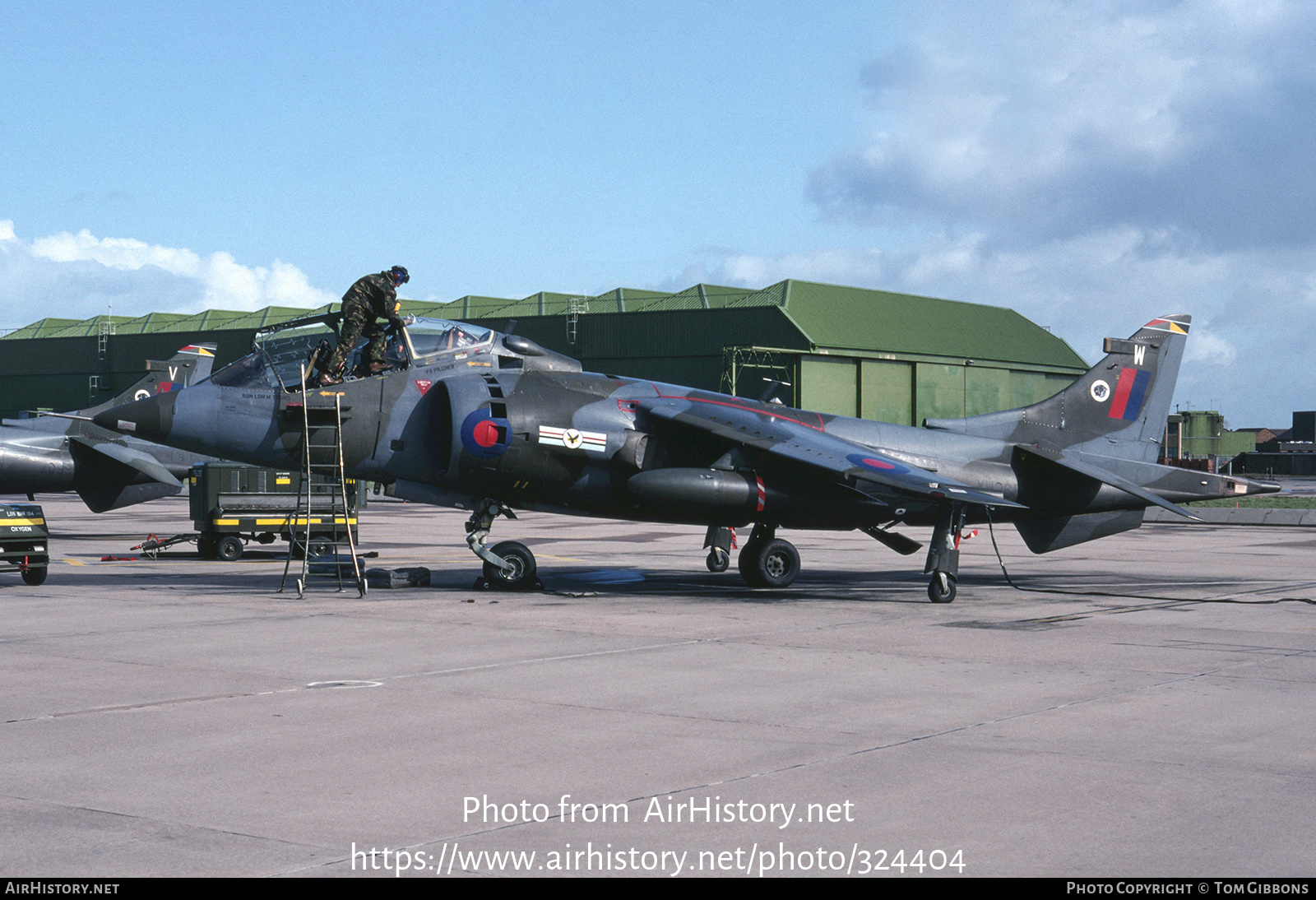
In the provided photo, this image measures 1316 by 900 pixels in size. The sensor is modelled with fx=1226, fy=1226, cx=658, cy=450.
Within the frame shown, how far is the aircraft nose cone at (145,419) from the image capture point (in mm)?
15781

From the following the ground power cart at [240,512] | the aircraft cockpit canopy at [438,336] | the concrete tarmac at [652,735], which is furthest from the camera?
the ground power cart at [240,512]

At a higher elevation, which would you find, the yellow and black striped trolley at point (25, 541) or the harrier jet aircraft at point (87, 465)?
the harrier jet aircraft at point (87, 465)

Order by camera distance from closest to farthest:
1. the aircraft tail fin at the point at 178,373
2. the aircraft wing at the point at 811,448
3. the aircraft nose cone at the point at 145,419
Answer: the aircraft wing at the point at 811,448 < the aircraft nose cone at the point at 145,419 < the aircraft tail fin at the point at 178,373

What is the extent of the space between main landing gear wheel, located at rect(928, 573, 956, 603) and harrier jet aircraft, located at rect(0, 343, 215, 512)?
18.7 m

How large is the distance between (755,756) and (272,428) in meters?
10.7

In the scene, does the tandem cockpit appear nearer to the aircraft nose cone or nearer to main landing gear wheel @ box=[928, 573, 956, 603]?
the aircraft nose cone

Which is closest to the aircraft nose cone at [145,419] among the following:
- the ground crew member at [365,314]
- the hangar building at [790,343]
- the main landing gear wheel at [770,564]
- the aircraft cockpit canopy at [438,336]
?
the ground crew member at [365,314]

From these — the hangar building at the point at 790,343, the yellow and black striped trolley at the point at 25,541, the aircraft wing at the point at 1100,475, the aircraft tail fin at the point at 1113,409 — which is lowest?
the yellow and black striped trolley at the point at 25,541

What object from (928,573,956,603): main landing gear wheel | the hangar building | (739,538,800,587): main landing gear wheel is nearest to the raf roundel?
(739,538,800,587): main landing gear wheel

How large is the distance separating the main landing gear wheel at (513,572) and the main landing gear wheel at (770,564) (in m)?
3.29

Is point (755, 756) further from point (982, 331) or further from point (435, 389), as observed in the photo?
point (982, 331)

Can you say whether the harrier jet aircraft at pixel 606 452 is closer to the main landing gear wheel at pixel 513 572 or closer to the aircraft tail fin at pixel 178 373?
the main landing gear wheel at pixel 513 572

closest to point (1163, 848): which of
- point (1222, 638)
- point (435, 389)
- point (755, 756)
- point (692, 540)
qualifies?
point (755, 756)

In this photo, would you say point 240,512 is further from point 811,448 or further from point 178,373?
point 811,448
